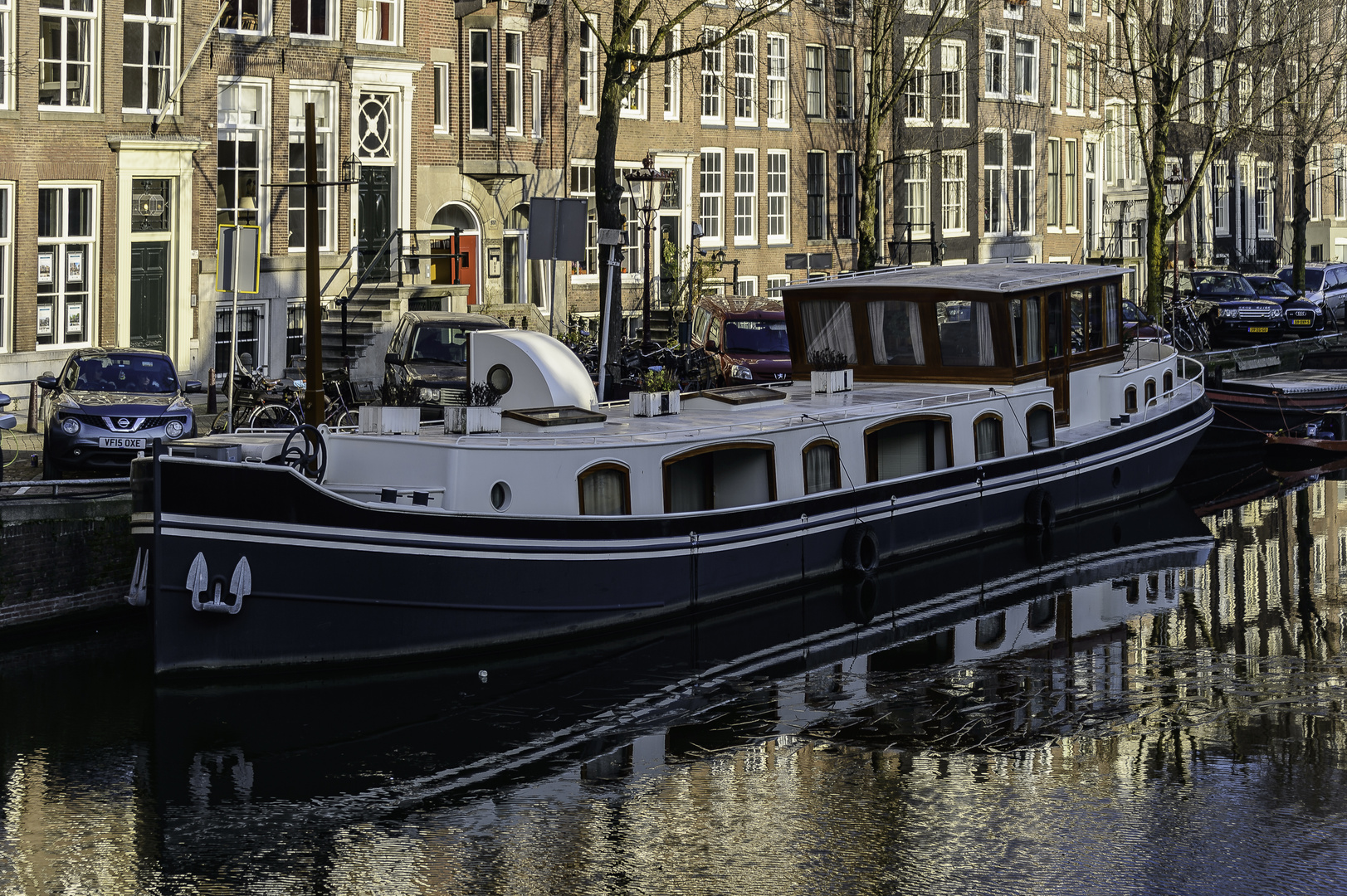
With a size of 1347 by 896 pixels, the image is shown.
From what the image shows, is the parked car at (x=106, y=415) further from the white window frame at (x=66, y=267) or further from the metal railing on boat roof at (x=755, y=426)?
the white window frame at (x=66, y=267)

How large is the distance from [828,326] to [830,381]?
2.02m

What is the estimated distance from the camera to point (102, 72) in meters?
28.8

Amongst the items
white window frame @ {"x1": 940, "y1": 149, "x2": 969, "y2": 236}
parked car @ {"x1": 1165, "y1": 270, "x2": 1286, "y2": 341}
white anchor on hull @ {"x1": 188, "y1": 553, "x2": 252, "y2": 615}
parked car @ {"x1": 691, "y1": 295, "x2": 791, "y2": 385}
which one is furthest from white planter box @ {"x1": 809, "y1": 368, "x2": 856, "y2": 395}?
white window frame @ {"x1": 940, "y1": 149, "x2": 969, "y2": 236}

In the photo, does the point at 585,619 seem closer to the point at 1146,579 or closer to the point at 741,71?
the point at 1146,579

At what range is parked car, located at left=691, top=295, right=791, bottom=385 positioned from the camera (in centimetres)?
2847

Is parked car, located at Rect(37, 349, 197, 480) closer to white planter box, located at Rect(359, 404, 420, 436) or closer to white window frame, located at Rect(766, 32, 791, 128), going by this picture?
white planter box, located at Rect(359, 404, 420, 436)

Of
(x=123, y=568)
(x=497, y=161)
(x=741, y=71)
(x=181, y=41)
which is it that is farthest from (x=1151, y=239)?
(x=123, y=568)

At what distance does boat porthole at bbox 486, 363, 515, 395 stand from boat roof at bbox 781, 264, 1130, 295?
5.22 meters

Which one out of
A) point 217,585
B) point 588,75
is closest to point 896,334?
point 217,585

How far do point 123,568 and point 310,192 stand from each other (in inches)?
195

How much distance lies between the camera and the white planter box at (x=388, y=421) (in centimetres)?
1614

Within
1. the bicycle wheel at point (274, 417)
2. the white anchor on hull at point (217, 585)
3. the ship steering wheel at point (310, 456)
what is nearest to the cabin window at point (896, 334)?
the bicycle wheel at point (274, 417)

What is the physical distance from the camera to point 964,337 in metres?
22.0

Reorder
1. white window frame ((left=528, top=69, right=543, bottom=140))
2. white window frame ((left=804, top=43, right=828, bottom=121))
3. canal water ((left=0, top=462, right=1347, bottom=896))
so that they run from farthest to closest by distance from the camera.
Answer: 1. white window frame ((left=804, top=43, right=828, bottom=121))
2. white window frame ((left=528, top=69, right=543, bottom=140))
3. canal water ((left=0, top=462, right=1347, bottom=896))
